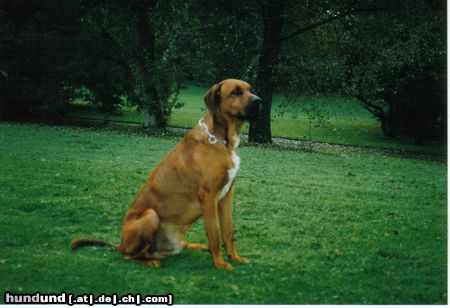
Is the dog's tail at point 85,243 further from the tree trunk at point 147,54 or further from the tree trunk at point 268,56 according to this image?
the tree trunk at point 147,54

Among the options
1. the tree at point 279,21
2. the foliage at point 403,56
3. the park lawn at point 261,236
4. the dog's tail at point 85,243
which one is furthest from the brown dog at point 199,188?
the tree at point 279,21

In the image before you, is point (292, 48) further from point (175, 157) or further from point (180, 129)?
point (175, 157)

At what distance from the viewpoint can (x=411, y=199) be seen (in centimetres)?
1093

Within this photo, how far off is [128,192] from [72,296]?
201 inches

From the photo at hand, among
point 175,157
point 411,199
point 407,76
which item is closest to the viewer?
point 175,157

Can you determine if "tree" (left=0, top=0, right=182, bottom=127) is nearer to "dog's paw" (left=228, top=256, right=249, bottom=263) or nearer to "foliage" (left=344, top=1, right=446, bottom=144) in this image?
"foliage" (left=344, top=1, right=446, bottom=144)

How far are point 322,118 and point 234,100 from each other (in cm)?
1630

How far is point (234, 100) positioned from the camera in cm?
595

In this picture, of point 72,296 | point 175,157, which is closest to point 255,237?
point 175,157

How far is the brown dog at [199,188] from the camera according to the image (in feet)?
19.4

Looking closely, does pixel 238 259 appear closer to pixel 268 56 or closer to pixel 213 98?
pixel 213 98

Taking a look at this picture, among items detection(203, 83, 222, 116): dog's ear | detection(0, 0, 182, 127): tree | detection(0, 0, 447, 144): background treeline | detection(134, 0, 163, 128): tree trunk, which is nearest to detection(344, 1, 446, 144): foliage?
detection(0, 0, 447, 144): background treeline

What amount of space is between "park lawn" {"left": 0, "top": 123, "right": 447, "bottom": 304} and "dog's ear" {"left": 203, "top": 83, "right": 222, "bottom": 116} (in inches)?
67.2

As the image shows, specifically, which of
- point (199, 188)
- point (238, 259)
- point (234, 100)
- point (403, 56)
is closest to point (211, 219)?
point (199, 188)
